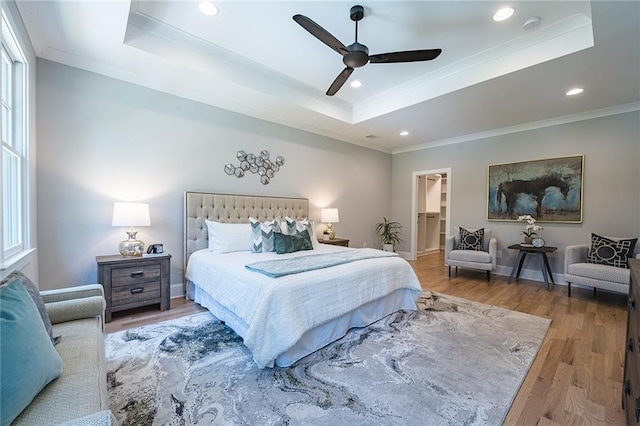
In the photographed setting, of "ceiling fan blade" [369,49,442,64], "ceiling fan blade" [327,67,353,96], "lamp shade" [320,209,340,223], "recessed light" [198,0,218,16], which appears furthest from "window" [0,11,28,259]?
"lamp shade" [320,209,340,223]

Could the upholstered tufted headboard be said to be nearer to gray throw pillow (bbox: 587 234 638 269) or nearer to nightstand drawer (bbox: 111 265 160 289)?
nightstand drawer (bbox: 111 265 160 289)

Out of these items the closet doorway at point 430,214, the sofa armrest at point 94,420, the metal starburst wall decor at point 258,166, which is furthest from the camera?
the closet doorway at point 430,214

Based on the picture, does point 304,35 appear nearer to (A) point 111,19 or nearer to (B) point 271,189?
(A) point 111,19

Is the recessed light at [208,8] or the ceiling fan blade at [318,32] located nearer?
the ceiling fan blade at [318,32]

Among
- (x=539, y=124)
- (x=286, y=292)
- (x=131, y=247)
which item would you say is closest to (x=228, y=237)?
(x=131, y=247)

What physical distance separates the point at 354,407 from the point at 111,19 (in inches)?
133

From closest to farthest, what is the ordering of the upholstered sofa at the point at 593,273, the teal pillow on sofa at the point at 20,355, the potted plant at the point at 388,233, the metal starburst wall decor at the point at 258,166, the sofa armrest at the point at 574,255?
the teal pillow on sofa at the point at 20,355 → the upholstered sofa at the point at 593,273 → the sofa armrest at the point at 574,255 → the metal starburst wall decor at the point at 258,166 → the potted plant at the point at 388,233

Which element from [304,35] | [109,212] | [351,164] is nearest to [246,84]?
[304,35]

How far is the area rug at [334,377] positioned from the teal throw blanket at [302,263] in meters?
0.67

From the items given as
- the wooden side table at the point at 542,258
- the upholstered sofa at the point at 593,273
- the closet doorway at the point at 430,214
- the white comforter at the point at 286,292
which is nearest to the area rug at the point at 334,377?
the white comforter at the point at 286,292

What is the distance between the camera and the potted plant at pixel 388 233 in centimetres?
636

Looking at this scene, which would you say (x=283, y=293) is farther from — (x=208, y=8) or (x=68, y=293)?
(x=208, y=8)

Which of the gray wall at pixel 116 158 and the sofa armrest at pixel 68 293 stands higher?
the gray wall at pixel 116 158

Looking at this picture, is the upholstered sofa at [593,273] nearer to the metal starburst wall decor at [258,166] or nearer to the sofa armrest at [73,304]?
the metal starburst wall decor at [258,166]
